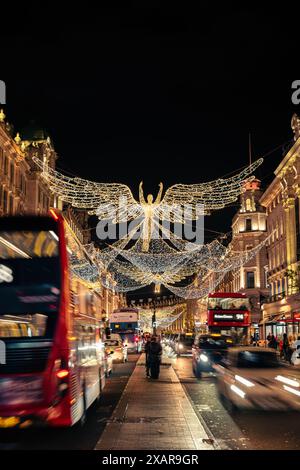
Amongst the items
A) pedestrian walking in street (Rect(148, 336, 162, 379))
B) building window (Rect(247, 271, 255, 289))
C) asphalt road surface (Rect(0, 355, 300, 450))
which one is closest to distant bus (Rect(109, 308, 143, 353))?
pedestrian walking in street (Rect(148, 336, 162, 379))

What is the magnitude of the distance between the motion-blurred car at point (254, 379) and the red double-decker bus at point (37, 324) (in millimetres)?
7867

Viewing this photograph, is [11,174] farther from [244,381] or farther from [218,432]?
[218,432]

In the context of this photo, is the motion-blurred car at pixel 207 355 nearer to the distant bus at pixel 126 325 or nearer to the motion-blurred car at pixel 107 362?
the motion-blurred car at pixel 107 362

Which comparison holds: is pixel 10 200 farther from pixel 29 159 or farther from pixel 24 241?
pixel 24 241

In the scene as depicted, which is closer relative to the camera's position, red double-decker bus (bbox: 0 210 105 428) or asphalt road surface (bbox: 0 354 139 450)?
red double-decker bus (bbox: 0 210 105 428)

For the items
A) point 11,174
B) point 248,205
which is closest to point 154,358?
point 11,174

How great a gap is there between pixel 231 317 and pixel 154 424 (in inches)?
1236

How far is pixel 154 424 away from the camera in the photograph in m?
12.4

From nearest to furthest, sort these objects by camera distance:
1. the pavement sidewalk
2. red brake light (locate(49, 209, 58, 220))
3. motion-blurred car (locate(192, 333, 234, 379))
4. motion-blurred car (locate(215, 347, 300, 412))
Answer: the pavement sidewalk, red brake light (locate(49, 209, 58, 220)), motion-blurred car (locate(215, 347, 300, 412)), motion-blurred car (locate(192, 333, 234, 379))

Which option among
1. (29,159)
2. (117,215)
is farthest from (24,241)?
(29,159)

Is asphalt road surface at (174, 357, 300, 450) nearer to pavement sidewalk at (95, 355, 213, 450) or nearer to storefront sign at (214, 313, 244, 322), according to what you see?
pavement sidewalk at (95, 355, 213, 450)

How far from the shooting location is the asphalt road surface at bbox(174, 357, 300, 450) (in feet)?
34.0

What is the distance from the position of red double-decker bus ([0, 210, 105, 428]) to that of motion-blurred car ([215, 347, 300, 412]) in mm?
7867

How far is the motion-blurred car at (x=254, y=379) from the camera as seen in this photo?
18141 millimetres
